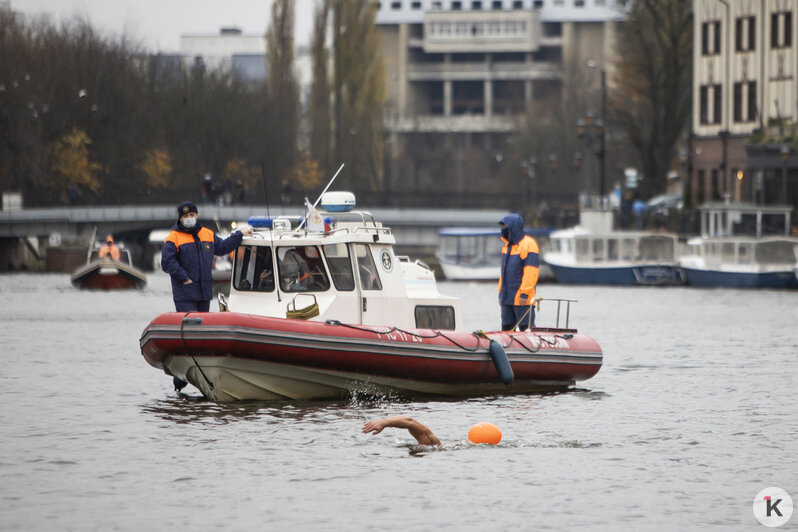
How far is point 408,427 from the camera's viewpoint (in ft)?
54.7

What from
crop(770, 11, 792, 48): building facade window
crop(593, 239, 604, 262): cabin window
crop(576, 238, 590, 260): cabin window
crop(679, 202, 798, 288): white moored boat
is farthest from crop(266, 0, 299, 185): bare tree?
crop(679, 202, 798, 288): white moored boat

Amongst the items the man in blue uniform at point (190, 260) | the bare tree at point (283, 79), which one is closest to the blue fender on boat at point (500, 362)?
the man in blue uniform at point (190, 260)

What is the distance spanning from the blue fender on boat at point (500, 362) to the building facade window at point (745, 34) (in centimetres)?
5114

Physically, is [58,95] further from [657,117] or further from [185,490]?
[185,490]

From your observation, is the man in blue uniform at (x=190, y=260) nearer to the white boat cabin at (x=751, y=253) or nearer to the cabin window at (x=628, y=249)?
the white boat cabin at (x=751, y=253)

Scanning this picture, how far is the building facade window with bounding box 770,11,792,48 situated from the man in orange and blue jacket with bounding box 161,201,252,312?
1970 inches

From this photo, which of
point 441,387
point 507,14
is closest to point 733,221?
point 441,387

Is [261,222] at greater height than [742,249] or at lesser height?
greater

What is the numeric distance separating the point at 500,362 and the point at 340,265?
2.23 m

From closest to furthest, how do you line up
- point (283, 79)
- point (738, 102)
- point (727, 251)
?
point (727, 251)
point (738, 102)
point (283, 79)

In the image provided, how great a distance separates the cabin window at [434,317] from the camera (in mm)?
20681

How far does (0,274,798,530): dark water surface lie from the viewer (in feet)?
45.2

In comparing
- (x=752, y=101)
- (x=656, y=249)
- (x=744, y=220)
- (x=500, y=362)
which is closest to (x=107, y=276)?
(x=656, y=249)

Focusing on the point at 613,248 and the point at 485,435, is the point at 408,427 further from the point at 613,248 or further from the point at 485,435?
the point at 613,248
